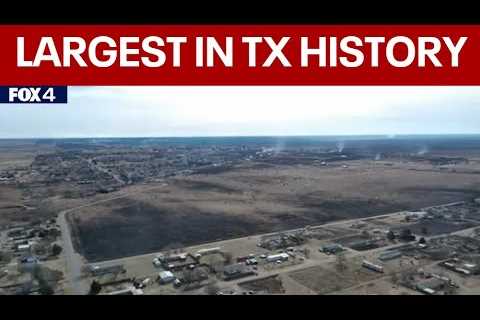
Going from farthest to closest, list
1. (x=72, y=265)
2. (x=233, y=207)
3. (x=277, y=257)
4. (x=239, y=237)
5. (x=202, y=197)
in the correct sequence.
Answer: (x=202, y=197), (x=233, y=207), (x=239, y=237), (x=277, y=257), (x=72, y=265)

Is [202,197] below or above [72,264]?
above

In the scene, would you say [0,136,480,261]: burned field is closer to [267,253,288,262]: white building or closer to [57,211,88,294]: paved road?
[57,211,88,294]: paved road

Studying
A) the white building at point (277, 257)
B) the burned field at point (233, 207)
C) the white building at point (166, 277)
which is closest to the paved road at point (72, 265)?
the burned field at point (233, 207)

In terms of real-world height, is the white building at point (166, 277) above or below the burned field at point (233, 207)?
below

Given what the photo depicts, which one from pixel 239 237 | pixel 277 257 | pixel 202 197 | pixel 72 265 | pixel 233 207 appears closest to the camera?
pixel 72 265

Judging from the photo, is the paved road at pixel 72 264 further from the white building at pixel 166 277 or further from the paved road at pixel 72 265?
the white building at pixel 166 277

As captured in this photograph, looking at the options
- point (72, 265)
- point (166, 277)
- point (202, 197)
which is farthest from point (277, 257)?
point (202, 197)

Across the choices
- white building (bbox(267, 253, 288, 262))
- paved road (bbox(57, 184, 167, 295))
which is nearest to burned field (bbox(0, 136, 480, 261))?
paved road (bbox(57, 184, 167, 295))

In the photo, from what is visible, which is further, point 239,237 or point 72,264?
point 239,237

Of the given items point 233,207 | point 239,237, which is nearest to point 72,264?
point 239,237

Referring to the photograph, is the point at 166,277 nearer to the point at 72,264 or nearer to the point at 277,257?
the point at 72,264

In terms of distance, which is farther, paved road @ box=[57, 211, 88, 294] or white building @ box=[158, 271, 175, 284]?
white building @ box=[158, 271, 175, 284]
